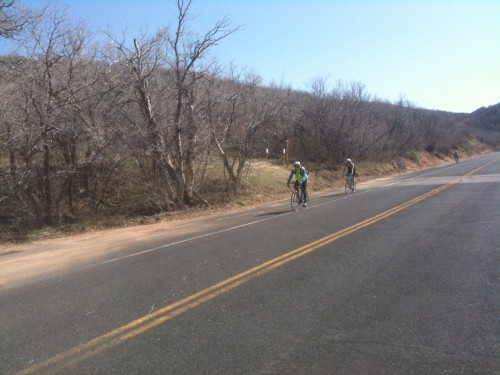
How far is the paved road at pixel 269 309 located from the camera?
4.00 meters

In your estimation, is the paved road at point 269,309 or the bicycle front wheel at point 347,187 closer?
the paved road at point 269,309

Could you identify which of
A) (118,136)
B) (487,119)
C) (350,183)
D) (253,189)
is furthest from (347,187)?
(487,119)

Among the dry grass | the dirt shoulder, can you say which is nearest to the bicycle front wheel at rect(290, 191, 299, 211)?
the dirt shoulder

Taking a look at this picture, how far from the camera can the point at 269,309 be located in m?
5.23

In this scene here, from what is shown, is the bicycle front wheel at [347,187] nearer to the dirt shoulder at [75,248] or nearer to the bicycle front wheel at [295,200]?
the bicycle front wheel at [295,200]

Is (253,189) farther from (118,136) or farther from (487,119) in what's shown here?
(487,119)

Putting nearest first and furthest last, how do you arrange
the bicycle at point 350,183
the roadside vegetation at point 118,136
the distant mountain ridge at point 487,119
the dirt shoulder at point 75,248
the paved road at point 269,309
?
1. the paved road at point 269,309
2. the dirt shoulder at point 75,248
3. the roadside vegetation at point 118,136
4. the bicycle at point 350,183
5. the distant mountain ridge at point 487,119

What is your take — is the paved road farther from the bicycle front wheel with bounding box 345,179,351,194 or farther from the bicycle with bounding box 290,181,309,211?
the bicycle front wheel with bounding box 345,179,351,194

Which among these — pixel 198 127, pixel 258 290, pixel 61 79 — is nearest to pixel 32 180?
pixel 61 79

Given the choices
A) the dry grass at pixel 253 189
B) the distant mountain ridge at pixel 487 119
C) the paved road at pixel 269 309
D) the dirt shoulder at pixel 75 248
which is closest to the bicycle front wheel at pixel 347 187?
the dry grass at pixel 253 189

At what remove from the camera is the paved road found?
4004 millimetres

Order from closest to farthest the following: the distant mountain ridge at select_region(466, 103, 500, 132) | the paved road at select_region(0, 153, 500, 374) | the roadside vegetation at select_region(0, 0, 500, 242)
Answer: the paved road at select_region(0, 153, 500, 374)
the roadside vegetation at select_region(0, 0, 500, 242)
the distant mountain ridge at select_region(466, 103, 500, 132)

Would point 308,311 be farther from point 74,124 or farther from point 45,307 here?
point 74,124

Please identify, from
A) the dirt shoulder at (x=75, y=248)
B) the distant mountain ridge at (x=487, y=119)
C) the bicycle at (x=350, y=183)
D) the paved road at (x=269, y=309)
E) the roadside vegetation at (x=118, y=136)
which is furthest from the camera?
the distant mountain ridge at (x=487, y=119)
